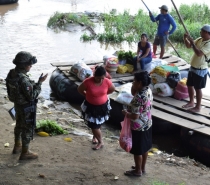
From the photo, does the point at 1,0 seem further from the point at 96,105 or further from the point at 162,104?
the point at 96,105

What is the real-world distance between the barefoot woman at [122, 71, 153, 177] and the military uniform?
1089mm

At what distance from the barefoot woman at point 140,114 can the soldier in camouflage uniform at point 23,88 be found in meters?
1.06

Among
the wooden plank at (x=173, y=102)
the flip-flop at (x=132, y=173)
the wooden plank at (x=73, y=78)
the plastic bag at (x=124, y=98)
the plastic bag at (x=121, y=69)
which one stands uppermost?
the plastic bag at (x=121, y=69)

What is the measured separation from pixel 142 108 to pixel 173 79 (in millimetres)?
3227

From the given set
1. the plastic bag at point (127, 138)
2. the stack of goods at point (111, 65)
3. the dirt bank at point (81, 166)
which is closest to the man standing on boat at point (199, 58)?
the dirt bank at point (81, 166)

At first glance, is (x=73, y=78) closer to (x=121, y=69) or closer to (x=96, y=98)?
(x=121, y=69)

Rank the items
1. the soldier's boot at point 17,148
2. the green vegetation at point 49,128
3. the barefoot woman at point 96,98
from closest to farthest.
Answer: the soldier's boot at point 17,148 → the barefoot woman at point 96,98 → the green vegetation at point 49,128

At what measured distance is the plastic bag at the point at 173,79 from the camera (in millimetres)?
7172

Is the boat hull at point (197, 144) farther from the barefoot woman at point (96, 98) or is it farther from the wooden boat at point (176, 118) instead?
the barefoot woman at point (96, 98)

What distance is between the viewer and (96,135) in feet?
17.1

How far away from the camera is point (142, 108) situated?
161 inches

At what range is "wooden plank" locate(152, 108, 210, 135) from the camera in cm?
600

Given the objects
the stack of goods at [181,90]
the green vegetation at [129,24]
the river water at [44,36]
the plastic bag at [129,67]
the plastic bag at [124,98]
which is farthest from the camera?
the green vegetation at [129,24]

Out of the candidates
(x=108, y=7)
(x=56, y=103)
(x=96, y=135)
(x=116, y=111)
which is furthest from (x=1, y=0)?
(x=96, y=135)
